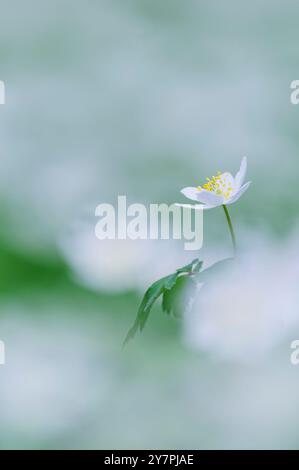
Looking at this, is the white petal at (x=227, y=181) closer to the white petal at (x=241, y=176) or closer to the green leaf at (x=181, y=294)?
the white petal at (x=241, y=176)

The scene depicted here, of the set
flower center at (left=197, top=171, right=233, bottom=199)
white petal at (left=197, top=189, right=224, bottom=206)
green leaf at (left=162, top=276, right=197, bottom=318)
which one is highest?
flower center at (left=197, top=171, right=233, bottom=199)

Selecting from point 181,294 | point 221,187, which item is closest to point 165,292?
point 181,294

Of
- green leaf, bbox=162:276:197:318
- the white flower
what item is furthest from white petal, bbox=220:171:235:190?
green leaf, bbox=162:276:197:318

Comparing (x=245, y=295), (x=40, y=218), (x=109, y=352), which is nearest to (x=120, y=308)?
(x=109, y=352)

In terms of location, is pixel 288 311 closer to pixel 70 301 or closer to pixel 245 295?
pixel 245 295

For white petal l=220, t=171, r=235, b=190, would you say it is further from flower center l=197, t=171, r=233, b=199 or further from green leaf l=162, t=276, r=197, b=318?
green leaf l=162, t=276, r=197, b=318

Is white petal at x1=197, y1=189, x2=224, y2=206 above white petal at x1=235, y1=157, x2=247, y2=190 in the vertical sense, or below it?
below
